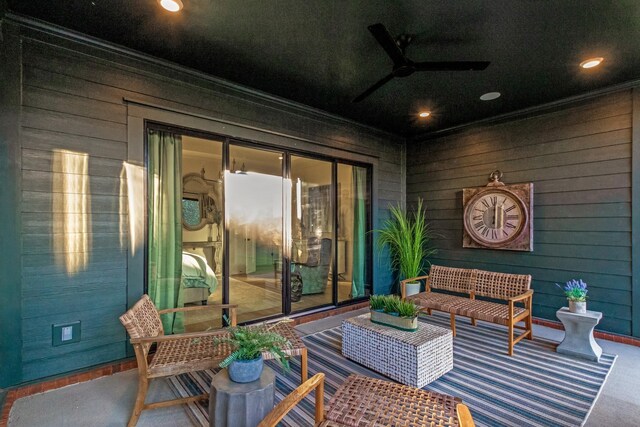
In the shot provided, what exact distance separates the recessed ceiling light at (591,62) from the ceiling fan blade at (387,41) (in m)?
1.87

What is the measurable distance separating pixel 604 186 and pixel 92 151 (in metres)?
5.21

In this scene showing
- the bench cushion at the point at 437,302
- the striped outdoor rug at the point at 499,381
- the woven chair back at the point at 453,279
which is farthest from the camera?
the woven chair back at the point at 453,279

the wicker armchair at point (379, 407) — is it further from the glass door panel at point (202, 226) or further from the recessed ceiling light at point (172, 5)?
the recessed ceiling light at point (172, 5)

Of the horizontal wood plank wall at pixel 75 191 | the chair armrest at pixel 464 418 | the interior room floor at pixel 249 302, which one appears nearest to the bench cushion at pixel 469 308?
the interior room floor at pixel 249 302

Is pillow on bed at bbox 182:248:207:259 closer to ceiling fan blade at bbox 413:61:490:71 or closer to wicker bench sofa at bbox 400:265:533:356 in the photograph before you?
wicker bench sofa at bbox 400:265:533:356

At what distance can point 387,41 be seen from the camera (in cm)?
227

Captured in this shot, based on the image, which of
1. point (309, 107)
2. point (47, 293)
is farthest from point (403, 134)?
point (47, 293)

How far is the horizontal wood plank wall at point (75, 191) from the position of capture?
92.7 inches

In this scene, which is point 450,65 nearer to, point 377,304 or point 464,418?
point 377,304

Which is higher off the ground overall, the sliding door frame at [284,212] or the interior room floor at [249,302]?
the sliding door frame at [284,212]

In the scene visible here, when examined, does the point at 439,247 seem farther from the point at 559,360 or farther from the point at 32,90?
the point at 32,90

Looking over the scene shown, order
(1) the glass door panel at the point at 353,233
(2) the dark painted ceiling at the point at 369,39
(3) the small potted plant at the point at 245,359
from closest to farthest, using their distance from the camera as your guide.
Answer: (3) the small potted plant at the point at 245,359 < (2) the dark painted ceiling at the point at 369,39 < (1) the glass door panel at the point at 353,233

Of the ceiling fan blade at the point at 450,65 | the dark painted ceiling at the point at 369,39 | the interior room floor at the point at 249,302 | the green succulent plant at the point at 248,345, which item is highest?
the dark painted ceiling at the point at 369,39

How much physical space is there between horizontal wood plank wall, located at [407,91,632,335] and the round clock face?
0.57 ft
